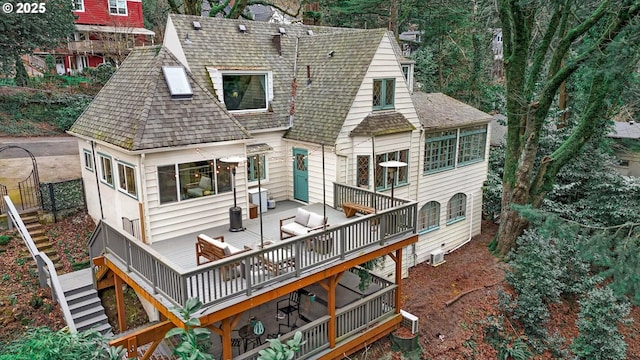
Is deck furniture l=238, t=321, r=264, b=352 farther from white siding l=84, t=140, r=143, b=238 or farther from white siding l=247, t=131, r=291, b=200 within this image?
white siding l=247, t=131, r=291, b=200

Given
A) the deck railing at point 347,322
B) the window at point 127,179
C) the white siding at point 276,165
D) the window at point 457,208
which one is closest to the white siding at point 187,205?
Result: the window at point 127,179

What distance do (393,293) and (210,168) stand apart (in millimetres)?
6495

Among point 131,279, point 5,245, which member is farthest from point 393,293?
point 5,245

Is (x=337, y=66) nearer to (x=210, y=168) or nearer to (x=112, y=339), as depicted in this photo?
(x=210, y=168)

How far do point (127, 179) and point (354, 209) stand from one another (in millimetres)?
6380

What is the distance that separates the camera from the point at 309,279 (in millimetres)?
10297

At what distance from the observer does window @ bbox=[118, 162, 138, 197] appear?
11453mm

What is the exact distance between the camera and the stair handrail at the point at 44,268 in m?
10.9

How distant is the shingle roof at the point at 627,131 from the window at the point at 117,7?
3698cm

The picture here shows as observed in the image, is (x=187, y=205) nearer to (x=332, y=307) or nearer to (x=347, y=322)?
(x=332, y=307)

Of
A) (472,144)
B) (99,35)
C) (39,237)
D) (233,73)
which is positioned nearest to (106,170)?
(39,237)

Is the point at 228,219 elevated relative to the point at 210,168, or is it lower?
lower

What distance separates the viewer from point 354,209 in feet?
42.9

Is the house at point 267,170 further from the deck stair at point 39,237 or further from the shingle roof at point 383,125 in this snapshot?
the deck stair at point 39,237
